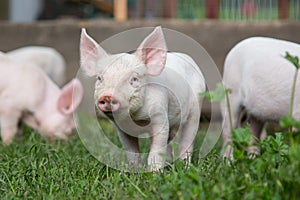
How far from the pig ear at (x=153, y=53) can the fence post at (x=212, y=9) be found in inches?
201

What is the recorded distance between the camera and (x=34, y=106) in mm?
5855

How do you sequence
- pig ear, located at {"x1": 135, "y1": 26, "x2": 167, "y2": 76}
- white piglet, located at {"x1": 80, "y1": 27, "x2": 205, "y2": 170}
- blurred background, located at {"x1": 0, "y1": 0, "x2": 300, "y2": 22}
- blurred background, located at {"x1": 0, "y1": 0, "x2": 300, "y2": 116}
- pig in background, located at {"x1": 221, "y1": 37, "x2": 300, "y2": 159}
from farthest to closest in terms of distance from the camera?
blurred background, located at {"x1": 0, "y1": 0, "x2": 300, "y2": 22} < blurred background, located at {"x1": 0, "y1": 0, "x2": 300, "y2": 116} < pig in background, located at {"x1": 221, "y1": 37, "x2": 300, "y2": 159} < pig ear, located at {"x1": 135, "y1": 26, "x2": 167, "y2": 76} < white piglet, located at {"x1": 80, "y1": 27, "x2": 205, "y2": 170}

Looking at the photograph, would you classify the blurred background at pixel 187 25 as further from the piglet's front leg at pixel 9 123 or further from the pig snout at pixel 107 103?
the pig snout at pixel 107 103

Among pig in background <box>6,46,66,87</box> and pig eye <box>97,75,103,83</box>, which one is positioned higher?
pig eye <box>97,75,103,83</box>

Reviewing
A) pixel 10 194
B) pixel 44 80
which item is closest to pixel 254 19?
pixel 44 80

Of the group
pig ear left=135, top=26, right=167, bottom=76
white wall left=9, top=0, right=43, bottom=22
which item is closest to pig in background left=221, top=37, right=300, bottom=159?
pig ear left=135, top=26, right=167, bottom=76

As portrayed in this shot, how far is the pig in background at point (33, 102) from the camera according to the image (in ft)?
19.0

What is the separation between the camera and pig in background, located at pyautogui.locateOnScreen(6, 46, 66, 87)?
24.4 feet

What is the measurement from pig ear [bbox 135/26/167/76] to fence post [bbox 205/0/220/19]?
509 cm

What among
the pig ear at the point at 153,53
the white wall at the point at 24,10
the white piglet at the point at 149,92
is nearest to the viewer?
the white piglet at the point at 149,92

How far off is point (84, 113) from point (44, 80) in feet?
3.59

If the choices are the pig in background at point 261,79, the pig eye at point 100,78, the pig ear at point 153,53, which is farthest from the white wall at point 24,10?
the pig eye at point 100,78

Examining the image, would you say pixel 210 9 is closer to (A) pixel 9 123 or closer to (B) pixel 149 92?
(A) pixel 9 123

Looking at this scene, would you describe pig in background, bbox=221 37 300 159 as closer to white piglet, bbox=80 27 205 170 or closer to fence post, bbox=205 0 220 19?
white piglet, bbox=80 27 205 170
